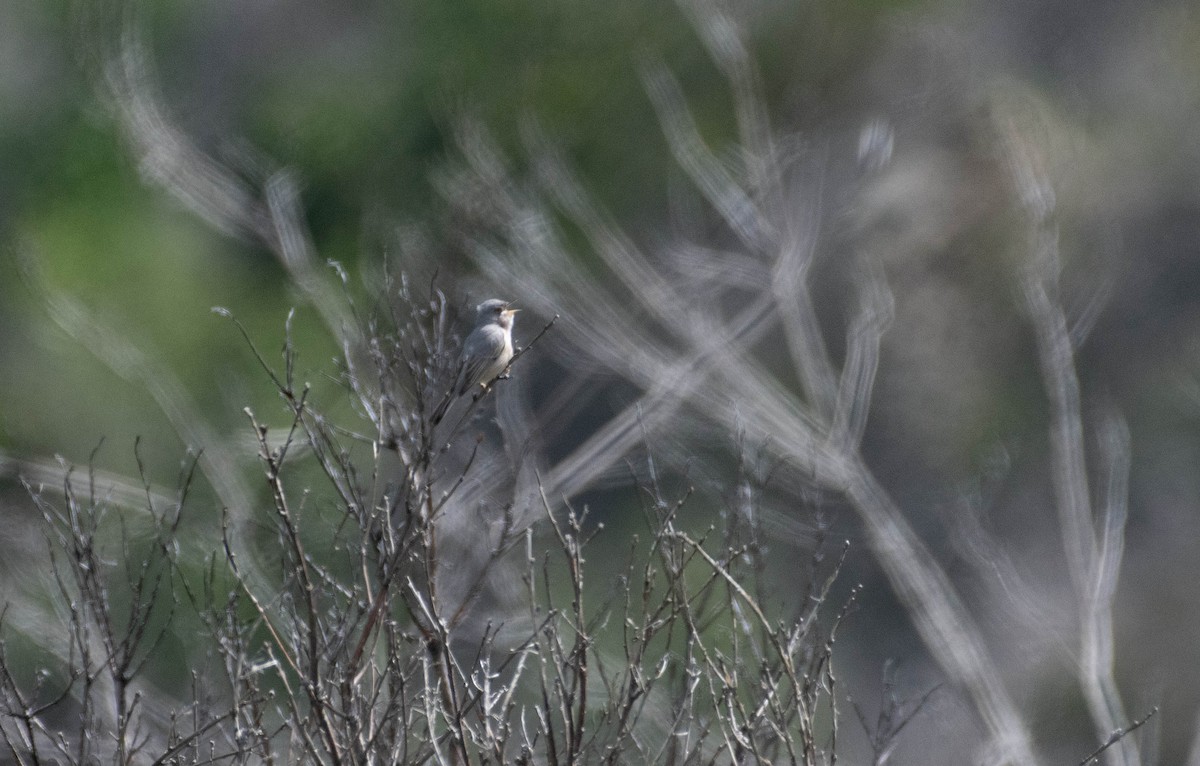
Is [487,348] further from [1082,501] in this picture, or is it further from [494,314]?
[1082,501]

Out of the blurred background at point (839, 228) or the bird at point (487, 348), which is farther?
the blurred background at point (839, 228)

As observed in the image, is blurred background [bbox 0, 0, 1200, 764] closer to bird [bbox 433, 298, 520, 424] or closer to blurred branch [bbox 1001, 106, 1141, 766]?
blurred branch [bbox 1001, 106, 1141, 766]

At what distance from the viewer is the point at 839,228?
941 centimetres

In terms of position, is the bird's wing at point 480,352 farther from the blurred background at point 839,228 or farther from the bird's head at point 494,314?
the blurred background at point 839,228

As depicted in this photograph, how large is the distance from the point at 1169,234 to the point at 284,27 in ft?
26.2

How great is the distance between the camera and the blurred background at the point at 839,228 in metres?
8.91

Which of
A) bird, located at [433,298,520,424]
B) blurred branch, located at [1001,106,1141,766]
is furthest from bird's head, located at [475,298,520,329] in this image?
blurred branch, located at [1001,106,1141,766]

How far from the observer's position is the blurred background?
29.2ft

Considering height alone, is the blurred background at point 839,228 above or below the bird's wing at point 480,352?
above

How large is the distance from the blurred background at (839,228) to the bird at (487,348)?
2745 millimetres

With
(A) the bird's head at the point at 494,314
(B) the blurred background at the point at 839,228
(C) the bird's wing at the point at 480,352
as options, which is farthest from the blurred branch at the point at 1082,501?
(C) the bird's wing at the point at 480,352

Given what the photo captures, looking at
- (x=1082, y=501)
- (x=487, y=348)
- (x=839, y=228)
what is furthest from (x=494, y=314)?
(x=839, y=228)

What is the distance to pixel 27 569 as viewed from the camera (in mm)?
7840

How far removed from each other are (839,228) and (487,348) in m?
5.00
